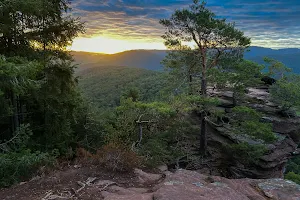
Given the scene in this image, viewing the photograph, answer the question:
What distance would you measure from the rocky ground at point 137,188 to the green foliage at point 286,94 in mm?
14098

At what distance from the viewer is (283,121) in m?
20.1

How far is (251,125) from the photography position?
1359cm

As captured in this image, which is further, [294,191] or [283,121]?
[283,121]

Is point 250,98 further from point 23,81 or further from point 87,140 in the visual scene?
point 23,81

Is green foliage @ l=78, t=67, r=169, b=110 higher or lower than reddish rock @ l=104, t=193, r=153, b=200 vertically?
lower

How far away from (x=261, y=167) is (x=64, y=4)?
15.2m

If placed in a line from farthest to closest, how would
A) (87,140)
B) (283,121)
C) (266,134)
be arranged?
1. (283,121)
2. (87,140)
3. (266,134)

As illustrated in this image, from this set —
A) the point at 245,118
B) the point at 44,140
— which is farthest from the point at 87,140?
the point at 245,118

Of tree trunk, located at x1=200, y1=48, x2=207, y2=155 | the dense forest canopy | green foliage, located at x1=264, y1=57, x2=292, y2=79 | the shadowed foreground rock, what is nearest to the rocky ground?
the shadowed foreground rock

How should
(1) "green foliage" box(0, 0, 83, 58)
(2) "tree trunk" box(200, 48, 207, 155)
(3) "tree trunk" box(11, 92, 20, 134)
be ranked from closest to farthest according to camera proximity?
(1) "green foliage" box(0, 0, 83, 58), (3) "tree trunk" box(11, 92, 20, 134), (2) "tree trunk" box(200, 48, 207, 155)

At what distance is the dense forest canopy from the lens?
759 cm

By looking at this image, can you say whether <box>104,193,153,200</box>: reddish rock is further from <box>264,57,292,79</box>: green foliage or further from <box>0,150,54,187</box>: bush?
<box>264,57,292,79</box>: green foliage

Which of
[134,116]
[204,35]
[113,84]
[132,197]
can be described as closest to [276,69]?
[204,35]

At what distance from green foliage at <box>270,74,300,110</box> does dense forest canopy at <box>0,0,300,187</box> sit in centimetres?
8
